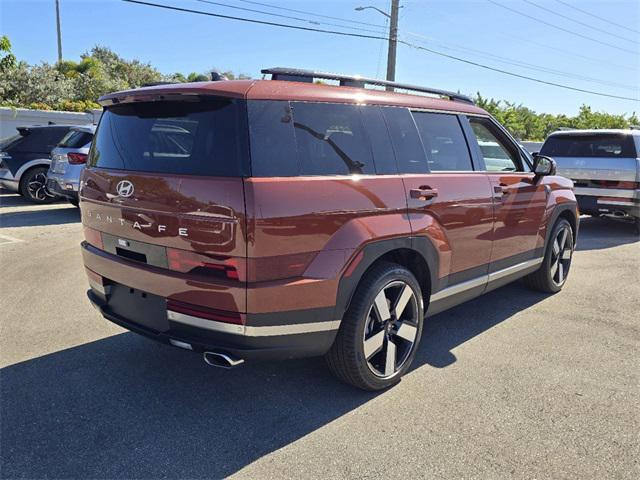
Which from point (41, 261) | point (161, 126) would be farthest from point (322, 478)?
point (41, 261)

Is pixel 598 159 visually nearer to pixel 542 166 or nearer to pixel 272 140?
pixel 542 166

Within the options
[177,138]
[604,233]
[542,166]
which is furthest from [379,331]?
[604,233]

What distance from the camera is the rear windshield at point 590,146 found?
353 inches

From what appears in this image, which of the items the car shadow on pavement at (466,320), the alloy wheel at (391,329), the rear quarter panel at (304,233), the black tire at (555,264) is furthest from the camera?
the black tire at (555,264)

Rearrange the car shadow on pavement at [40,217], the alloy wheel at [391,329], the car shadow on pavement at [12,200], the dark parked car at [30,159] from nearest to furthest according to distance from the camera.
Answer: the alloy wheel at [391,329]
the car shadow on pavement at [40,217]
the car shadow on pavement at [12,200]
the dark parked car at [30,159]

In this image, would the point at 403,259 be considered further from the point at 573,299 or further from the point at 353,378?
the point at 573,299

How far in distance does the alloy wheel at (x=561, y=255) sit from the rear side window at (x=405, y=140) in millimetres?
A: 2562

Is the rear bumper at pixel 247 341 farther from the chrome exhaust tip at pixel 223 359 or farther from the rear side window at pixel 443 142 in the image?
the rear side window at pixel 443 142

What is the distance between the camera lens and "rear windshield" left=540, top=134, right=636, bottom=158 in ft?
29.4

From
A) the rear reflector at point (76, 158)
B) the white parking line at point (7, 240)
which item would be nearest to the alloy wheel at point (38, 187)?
the rear reflector at point (76, 158)

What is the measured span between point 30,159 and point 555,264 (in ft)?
34.4

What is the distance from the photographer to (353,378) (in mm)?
3119

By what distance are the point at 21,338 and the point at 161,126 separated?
223 centimetres

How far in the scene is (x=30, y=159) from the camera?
10812 millimetres
